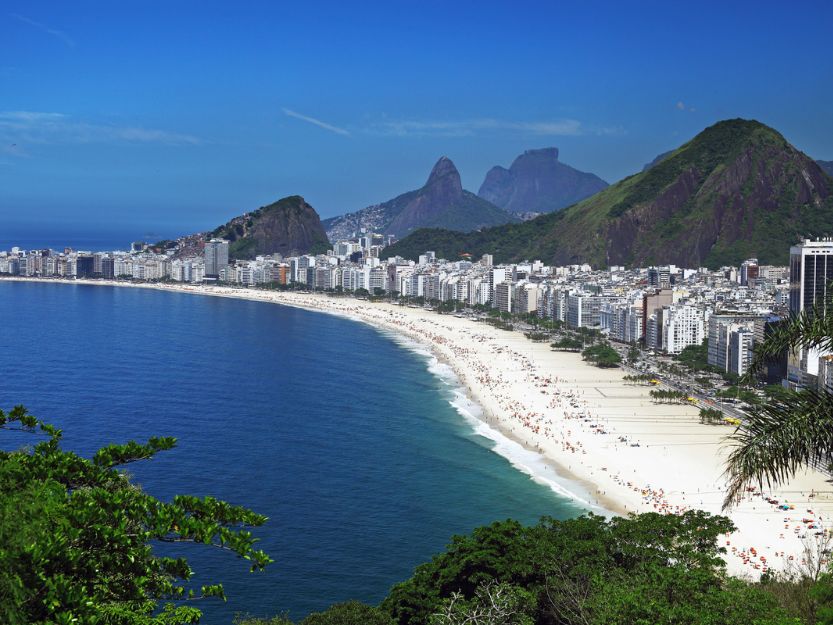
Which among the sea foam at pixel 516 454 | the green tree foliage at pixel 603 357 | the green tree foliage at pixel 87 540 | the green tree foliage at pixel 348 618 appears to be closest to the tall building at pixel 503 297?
the green tree foliage at pixel 603 357

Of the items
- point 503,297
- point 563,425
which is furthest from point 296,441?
point 503,297

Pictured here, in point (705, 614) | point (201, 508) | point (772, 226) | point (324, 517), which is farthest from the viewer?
point (772, 226)

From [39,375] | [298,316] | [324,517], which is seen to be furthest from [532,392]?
[298,316]

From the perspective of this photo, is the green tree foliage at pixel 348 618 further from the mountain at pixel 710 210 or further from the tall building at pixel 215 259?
the tall building at pixel 215 259

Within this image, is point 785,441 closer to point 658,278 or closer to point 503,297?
point 503,297

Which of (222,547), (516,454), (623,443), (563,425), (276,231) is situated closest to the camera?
(222,547)

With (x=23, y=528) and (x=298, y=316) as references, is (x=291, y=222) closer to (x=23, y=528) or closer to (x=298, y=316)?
(x=298, y=316)

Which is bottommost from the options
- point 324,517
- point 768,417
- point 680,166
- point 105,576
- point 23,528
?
point 324,517
